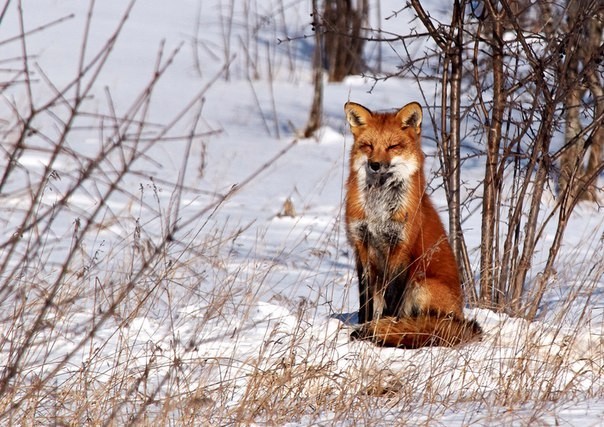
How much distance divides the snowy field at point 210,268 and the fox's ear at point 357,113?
57cm

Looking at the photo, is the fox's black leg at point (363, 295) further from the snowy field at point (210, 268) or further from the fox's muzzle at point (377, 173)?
the fox's muzzle at point (377, 173)

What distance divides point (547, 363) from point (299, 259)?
13.1ft

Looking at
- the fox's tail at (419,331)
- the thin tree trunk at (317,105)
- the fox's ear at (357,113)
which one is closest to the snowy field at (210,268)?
the fox's tail at (419,331)

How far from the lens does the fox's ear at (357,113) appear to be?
522cm

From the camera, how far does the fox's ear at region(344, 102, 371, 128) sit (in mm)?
5219

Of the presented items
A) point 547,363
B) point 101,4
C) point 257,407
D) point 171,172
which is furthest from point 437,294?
point 101,4

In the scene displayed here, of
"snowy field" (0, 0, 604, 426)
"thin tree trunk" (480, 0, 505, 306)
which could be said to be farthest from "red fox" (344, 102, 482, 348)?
"thin tree trunk" (480, 0, 505, 306)

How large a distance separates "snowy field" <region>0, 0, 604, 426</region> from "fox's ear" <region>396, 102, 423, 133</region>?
0.39 metres

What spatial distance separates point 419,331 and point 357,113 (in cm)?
153

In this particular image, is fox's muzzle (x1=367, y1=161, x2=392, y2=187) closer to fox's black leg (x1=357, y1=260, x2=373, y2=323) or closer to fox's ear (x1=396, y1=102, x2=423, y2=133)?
fox's ear (x1=396, y1=102, x2=423, y2=133)

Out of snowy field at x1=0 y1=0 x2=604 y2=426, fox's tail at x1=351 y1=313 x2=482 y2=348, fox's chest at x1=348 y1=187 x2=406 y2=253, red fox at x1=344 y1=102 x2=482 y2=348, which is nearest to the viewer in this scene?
snowy field at x1=0 y1=0 x2=604 y2=426

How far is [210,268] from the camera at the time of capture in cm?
701

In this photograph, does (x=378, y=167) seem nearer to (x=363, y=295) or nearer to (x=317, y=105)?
(x=363, y=295)

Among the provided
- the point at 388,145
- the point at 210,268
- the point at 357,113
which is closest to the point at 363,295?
the point at 388,145
